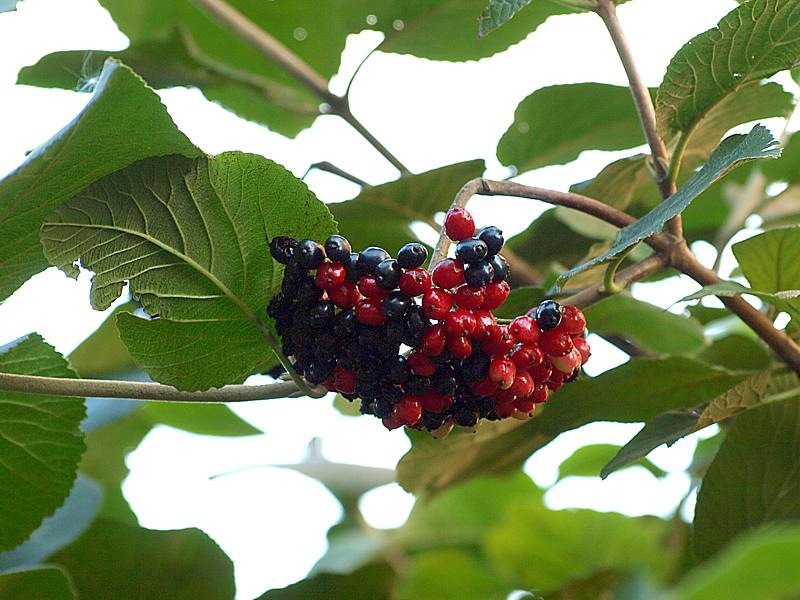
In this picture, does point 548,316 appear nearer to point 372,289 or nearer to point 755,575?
point 372,289

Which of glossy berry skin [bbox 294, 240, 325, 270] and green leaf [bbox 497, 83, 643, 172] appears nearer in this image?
glossy berry skin [bbox 294, 240, 325, 270]

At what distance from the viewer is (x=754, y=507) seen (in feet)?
3.51

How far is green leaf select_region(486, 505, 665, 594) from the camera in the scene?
1.41 metres

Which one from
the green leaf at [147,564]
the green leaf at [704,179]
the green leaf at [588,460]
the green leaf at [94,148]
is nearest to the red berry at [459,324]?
the green leaf at [704,179]

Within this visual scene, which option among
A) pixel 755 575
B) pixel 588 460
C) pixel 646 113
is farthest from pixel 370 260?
pixel 588 460

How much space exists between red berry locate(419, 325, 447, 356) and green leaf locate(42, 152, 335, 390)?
0.50 ft

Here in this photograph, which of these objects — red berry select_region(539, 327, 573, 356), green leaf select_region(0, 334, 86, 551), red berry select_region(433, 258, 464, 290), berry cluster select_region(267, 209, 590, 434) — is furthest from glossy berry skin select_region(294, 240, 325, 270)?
green leaf select_region(0, 334, 86, 551)

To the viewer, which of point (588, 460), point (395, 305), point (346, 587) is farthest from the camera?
point (588, 460)

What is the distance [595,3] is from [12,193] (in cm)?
64

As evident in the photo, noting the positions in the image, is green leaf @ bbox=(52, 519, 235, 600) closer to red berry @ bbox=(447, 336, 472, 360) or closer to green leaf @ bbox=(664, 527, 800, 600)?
red berry @ bbox=(447, 336, 472, 360)

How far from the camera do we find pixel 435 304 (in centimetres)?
84

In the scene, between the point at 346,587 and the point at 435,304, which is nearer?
the point at 435,304

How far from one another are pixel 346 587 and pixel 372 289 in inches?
21.6

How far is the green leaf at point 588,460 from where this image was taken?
5.95 feet
